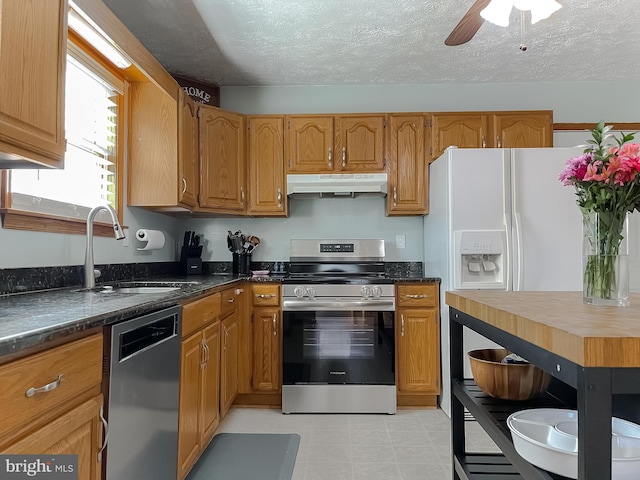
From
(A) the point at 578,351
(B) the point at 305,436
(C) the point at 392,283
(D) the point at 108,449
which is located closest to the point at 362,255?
(C) the point at 392,283

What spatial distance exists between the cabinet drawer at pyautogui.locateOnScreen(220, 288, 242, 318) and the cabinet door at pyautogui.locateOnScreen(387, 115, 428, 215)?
134 centimetres

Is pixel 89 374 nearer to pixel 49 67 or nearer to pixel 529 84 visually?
pixel 49 67

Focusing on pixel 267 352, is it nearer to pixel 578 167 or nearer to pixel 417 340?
pixel 417 340

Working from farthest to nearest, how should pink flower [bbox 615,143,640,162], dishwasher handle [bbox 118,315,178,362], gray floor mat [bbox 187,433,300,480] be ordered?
gray floor mat [bbox 187,433,300,480] → dishwasher handle [bbox 118,315,178,362] → pink flower [bbox 615,143,640,162]

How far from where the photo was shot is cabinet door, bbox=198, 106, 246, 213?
10.2 feet

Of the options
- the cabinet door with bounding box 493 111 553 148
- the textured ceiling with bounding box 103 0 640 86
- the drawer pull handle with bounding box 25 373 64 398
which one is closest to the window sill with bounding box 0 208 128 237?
the drawer pull handle with bounding box 25 373 64 398

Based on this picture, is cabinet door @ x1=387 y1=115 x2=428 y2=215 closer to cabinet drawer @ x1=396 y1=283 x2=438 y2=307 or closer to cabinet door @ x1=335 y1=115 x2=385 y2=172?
cabinet door @ x1=335 y1=115 x2=385 y2=172

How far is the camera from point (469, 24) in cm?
188

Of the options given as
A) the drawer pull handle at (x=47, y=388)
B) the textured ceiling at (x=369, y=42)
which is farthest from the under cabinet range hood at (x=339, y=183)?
the drawer pull handle at (x=47, y=388)

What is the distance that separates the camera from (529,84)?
3.61m

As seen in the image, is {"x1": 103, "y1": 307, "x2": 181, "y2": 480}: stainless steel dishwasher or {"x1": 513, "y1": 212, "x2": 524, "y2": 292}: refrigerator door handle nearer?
{"x1": 103, "y1": 307, "x2": 181, "y2": 480}: stainless steel dishwasher

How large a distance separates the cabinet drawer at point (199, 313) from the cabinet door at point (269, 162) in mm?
1108

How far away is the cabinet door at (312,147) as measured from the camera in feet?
10.9

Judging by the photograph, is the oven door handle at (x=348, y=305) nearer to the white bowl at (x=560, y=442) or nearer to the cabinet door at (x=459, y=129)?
the cabinet door at (x=459, y=129)
